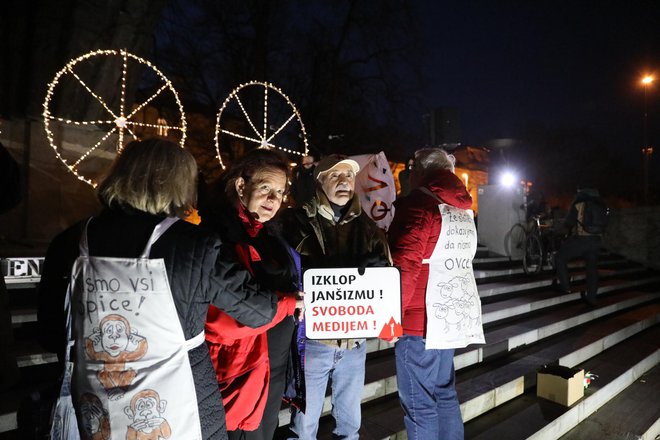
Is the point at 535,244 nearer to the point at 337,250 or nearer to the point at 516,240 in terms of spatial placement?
the point at 516,240

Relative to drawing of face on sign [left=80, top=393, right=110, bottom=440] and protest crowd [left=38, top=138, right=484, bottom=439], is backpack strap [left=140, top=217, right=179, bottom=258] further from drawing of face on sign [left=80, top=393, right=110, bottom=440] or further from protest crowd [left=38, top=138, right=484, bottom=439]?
drawing of face on sign [left=80, top=393, right=110, bottom=440]

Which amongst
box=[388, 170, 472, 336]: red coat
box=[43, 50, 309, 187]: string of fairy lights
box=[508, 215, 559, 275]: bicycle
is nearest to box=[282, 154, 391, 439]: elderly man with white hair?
box=[388, 170, 472, 336]: red coat

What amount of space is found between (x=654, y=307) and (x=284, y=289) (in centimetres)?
974

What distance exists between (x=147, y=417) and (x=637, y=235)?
1767 centimetres

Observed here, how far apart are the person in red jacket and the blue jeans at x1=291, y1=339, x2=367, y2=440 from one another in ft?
1.06

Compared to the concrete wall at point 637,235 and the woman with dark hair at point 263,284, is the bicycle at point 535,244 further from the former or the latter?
the woman with dark hair at point 263,284

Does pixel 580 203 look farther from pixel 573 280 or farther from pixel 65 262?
pixel 65 262

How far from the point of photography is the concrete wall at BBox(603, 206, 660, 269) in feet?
46.1

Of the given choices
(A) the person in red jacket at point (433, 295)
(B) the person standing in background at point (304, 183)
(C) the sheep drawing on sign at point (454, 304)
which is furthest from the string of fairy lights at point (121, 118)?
(C) the sheep drawing on sign at point (454, 304)

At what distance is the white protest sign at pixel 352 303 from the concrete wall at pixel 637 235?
15.8 metres

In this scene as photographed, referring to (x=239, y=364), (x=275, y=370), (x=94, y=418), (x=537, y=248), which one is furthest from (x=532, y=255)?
(x=94, y=418)

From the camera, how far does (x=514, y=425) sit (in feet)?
12.4

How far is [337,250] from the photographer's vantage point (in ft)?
8.13

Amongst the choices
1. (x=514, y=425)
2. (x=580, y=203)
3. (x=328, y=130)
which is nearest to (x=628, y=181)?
(x=328, y=130)
